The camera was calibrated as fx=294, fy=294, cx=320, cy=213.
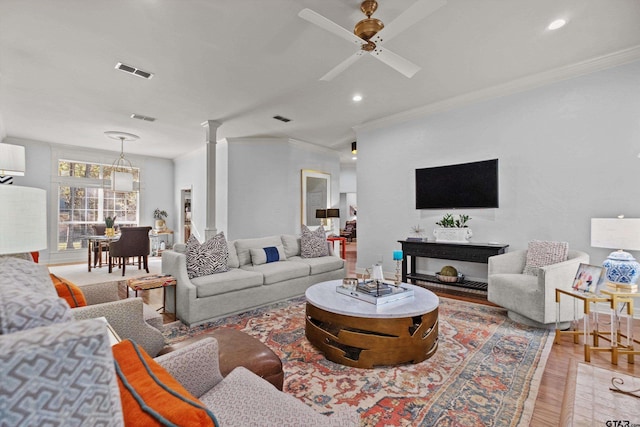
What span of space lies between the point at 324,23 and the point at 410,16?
0.62 m

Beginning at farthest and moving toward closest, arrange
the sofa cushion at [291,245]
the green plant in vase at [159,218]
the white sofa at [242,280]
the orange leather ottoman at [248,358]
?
the green plant in vase at [159,218] → the sofa cushion at [291,245] → the white sofa at [242,280] → the orange leather ottoman at [248,358]

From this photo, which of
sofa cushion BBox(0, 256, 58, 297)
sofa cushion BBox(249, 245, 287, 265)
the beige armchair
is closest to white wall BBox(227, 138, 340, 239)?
sofa cushion BBox(249, 245, 287, 265)

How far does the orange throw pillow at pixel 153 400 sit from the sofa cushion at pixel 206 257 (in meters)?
2.69

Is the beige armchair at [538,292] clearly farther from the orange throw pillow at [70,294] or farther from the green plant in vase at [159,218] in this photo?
the green plant in vase at [159,218]

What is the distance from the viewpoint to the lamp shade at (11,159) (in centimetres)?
342

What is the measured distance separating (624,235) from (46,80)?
6.42 m

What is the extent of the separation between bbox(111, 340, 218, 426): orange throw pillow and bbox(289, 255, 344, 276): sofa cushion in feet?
11.4

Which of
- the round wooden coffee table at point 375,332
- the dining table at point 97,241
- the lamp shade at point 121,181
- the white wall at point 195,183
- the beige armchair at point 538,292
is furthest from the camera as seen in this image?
the white wall at point 195,183

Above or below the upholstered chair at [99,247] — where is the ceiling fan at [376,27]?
above

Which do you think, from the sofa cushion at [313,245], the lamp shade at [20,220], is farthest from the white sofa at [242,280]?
the lamp shade at [20,220]

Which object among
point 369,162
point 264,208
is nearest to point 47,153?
point 264,208

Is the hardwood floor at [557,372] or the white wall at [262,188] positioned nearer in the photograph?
the hardwood floor at [557,372]

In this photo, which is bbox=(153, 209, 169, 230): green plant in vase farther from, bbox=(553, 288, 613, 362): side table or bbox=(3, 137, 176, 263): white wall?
bbox=(553, 288, 613, 362): side table

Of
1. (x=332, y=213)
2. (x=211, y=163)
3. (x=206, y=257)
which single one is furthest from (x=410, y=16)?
(x=332, y=213)
